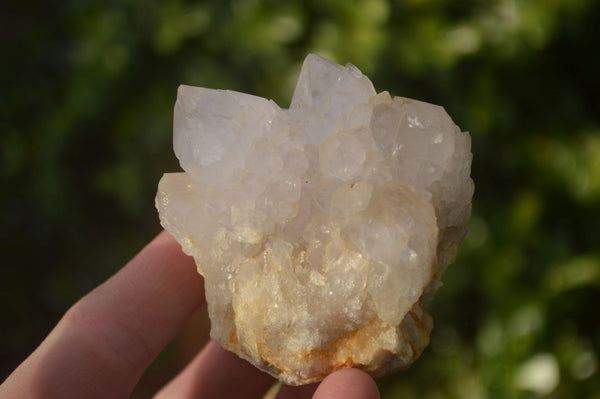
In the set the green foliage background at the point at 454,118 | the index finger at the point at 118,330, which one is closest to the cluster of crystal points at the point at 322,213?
the index finger at the point at 118,330

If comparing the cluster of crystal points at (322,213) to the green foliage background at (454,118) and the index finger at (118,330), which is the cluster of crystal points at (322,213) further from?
the green foliage background at (454,118)

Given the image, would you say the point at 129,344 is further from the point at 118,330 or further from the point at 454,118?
the point at 454,118

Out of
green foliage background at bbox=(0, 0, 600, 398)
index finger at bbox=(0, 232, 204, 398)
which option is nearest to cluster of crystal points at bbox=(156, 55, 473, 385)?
index finger at bbox=(0, 232, 204, 398)

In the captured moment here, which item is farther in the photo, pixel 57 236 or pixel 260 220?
pixel 57 236

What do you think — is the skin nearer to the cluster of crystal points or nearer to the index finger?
the index finger

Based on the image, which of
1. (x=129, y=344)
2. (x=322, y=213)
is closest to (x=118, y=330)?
(x=129, y=344)

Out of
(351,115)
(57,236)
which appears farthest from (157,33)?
(351,115)

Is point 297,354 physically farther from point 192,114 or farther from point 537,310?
point 537,310

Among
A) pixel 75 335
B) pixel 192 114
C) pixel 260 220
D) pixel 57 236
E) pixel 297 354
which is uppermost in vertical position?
pixel 192 114
